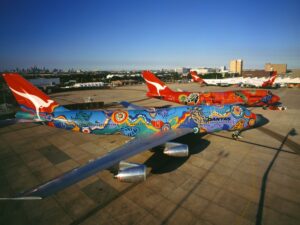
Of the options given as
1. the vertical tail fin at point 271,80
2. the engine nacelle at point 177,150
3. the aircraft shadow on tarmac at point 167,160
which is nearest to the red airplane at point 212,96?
the aircraft shadow on tarmac at point 167,160

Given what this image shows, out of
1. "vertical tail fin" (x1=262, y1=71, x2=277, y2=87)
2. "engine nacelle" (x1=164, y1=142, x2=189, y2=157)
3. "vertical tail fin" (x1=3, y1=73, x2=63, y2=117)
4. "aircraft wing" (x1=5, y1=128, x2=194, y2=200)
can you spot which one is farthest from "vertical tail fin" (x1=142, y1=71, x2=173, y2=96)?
"vertical tail fin" (x1=262, y1=71, x2=277, y2=87)

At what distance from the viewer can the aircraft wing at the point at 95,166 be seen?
339 inches

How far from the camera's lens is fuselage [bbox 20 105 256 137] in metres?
21.2

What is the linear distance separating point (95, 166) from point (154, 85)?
33.6 metres

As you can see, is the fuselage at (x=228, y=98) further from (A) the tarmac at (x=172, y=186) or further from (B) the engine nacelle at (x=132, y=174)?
(B) the engine nacelle at (x=132, y=174)

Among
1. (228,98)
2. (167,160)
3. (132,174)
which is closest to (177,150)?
(167,160)

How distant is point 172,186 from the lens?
14.6m

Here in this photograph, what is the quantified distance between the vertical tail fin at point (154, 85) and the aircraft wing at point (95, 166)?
24.0m

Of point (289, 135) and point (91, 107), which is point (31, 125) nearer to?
point (91, 107)

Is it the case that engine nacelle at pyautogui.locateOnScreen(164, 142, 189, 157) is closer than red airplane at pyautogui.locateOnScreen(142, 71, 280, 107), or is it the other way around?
engine nacelle at pyautogui.locateOnScreen(164, 142, 189, 157)

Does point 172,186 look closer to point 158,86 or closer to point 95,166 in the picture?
point 95,166

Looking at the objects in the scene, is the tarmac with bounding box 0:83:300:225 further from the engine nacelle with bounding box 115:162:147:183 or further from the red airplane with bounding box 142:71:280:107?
the red airplane with bounding box 142:71:280:107

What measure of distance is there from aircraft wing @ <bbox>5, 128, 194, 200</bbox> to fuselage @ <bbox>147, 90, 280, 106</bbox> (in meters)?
24.3

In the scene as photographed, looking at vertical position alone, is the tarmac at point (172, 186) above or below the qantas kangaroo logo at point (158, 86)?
below
